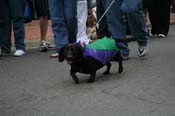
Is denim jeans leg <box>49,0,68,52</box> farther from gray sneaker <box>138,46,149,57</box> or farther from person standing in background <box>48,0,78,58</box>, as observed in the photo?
gray sneaker <box>138,46,149,57</box>

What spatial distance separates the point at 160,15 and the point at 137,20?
403 cm

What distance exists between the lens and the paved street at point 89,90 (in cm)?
494

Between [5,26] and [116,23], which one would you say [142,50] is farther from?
[5,26]

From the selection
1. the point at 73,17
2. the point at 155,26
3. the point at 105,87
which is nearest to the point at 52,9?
the point at 73,17

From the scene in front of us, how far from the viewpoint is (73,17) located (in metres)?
8.03

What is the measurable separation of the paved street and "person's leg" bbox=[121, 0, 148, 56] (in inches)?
9.2

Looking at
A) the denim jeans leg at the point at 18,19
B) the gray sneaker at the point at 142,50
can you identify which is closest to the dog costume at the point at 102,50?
the gray sneaker at the point at 142,50

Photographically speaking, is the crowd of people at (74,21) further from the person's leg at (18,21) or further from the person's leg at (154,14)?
the person's leg at (154,14)

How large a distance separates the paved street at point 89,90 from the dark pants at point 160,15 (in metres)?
3.18

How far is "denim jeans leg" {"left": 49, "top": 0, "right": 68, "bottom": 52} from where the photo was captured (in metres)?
7.91

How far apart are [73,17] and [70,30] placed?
27 cm

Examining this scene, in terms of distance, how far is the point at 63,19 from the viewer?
8047 millimetres

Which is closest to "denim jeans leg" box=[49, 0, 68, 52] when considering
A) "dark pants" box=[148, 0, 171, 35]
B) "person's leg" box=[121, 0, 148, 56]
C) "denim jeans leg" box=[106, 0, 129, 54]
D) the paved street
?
the paved street

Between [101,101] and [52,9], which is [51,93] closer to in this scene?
[101,101]
